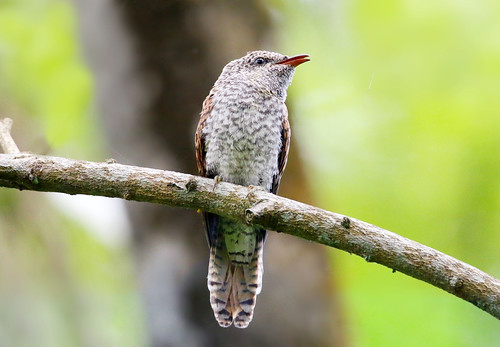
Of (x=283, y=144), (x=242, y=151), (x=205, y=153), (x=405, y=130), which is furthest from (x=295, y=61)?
(x=405, y=130)

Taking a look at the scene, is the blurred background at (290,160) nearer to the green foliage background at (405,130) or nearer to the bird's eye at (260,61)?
the green foliage background at (405,130)

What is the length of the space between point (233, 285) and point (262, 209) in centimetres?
163

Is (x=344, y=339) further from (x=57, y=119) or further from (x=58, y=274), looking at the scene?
(x=57, y=119)

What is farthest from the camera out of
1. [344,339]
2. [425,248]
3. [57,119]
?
[57,119]

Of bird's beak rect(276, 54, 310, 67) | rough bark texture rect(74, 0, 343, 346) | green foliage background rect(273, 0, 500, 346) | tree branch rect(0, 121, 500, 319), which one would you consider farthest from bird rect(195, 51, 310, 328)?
green foliage background rect(273, 0, 500, 346)

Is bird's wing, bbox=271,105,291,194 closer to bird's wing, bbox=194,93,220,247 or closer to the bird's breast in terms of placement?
the bird's breast

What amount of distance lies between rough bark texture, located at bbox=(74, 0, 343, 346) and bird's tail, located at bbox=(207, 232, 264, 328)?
545 millimetres

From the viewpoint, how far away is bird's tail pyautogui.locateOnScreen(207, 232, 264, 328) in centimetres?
441

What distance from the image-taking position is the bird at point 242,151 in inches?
172

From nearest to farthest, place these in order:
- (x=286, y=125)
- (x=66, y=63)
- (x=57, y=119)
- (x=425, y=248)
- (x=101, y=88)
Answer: (x=425, y=248)
(x=286, y=125)
(x=101, y=88)
(x=57, y=119)
(x=66, y=63)

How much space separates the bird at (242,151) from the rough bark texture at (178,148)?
0.59 m

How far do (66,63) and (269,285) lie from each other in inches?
128

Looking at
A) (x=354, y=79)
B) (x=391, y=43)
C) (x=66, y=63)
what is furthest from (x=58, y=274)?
(x=391, y=43)

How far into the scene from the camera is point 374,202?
6473 mm
